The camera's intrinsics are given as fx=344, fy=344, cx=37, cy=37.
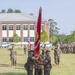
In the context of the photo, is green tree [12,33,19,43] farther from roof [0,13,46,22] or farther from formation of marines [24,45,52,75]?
formation of marines [24,45,52,75]

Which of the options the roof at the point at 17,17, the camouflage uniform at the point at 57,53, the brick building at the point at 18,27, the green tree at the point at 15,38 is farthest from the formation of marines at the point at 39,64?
the roof at the point at 17,17

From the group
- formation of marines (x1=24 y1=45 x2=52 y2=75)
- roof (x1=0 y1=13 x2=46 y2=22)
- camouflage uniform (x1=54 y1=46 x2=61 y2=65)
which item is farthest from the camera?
roof (x1=0 y1=13 x2=46 y2=22)

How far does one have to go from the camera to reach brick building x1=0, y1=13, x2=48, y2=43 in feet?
306

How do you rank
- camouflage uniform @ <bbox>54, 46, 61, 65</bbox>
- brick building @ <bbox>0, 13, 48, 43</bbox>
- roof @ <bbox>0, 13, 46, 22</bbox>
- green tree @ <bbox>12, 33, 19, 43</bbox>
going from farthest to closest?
1. roof @ <bbox>0, 13, 46, 22</bbox>
2. brick building @ <bbox>0, 13, 48, 43</bbox>
3. green tree @ <bbox>12, 33, 19, 43</bbox>
4. camouflage uniform @ <bbox>54, 46, 61, 65</bbox>

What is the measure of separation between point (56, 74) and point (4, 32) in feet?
250

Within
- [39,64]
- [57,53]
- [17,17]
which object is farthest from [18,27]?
[39,64]

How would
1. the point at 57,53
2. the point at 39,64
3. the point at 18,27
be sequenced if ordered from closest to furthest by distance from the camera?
the point at 39,64 → the point at 57,53 → the point at 18,27

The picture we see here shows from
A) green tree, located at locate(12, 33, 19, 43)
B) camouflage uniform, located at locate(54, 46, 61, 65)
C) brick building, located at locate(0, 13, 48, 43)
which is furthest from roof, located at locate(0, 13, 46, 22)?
camouflage uniform, located at locate(54, 46, 61, 65)

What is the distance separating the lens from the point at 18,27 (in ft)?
310

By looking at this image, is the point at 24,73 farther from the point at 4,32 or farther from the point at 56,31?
the point at 56,31

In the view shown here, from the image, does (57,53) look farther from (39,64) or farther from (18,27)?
(18,27)

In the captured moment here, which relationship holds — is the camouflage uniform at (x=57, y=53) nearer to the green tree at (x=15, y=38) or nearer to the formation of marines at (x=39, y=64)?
the formation of marines at (x=39, y=64)

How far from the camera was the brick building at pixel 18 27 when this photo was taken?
93188 mm

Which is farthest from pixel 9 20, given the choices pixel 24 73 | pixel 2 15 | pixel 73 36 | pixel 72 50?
pixel 24 73
